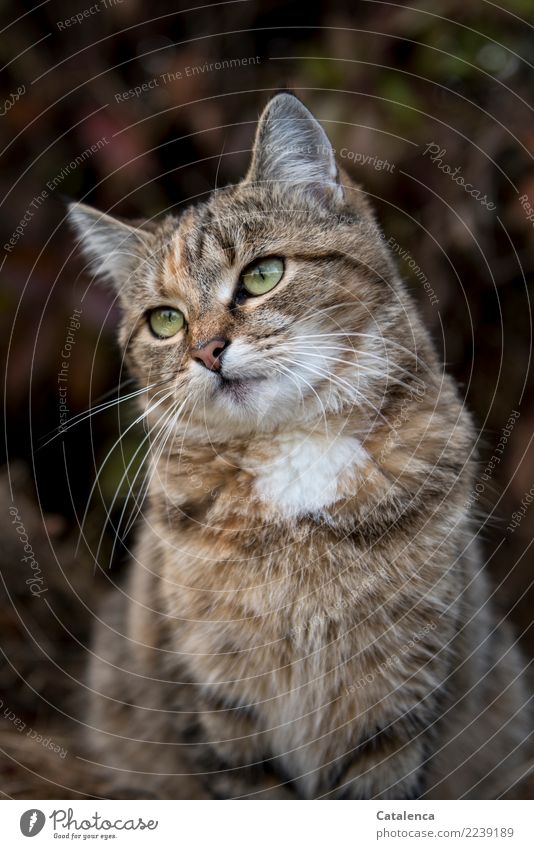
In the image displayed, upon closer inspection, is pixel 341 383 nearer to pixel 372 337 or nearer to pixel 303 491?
pixel 372 337

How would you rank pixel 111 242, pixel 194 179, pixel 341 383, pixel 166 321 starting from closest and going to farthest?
1. pixel 341 383
2. pixel 166 321
3. pixel 111 242
4. pixel 194 179

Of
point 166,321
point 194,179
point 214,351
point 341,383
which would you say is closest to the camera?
point 214,351

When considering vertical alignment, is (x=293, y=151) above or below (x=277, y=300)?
above

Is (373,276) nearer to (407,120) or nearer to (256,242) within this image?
(256,242)

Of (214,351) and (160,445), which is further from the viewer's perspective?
(160,445)

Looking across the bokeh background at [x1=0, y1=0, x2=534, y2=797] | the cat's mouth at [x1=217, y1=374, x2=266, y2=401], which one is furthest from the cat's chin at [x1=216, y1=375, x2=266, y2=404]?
the bokeh background at [x1=0, y1=0, x2=534, y2=797]
